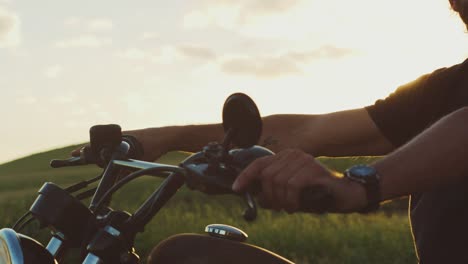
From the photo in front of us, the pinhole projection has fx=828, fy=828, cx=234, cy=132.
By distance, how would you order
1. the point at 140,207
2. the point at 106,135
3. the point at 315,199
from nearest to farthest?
the point at 315,199 < the point at 140,207 < the point at 106,135

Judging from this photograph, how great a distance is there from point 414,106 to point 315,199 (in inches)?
80.0

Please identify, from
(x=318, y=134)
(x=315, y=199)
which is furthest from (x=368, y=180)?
(x=318, y=134)

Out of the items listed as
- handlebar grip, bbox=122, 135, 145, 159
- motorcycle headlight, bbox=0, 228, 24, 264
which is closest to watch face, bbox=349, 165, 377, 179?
motorcycle headlight, bbox=0, 228, 24, 264

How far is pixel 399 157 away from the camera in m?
2.03

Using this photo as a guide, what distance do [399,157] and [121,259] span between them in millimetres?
799

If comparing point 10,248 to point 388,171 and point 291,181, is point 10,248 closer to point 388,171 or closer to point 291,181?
point 291,181

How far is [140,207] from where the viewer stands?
2246 millimetres

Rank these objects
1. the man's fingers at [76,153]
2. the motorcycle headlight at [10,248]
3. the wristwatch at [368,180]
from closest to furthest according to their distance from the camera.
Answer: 1. the wristwatch at [368,180]
2. the motorcycle headlight at [10,248]
3. the man's fingers at [76,153]

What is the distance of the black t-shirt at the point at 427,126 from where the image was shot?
3.16m

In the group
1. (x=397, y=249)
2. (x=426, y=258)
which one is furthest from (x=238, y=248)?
(x=397, y=249)

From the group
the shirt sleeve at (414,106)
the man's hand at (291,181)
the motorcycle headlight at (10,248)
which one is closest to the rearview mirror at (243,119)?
the man's hand at (291,181)

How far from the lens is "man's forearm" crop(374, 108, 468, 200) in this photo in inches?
77.9

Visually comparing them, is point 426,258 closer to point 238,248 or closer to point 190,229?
point 238,248

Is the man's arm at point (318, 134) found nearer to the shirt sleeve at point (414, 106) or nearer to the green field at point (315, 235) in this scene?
the shirt sleeve at point (414, 106)
